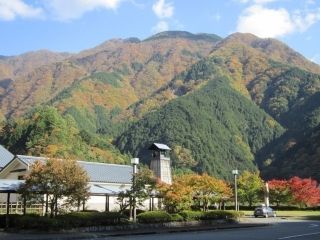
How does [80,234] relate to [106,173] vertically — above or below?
below

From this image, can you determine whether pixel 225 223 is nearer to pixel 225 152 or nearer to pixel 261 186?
pixel 261 186

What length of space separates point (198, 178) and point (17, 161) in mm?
16066

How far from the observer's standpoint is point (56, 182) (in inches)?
1096

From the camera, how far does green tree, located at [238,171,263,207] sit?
67.6 metres

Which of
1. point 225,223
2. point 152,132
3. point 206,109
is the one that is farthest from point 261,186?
point 206,109

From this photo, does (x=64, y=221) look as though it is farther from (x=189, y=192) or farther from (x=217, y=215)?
(x=217, y=215)

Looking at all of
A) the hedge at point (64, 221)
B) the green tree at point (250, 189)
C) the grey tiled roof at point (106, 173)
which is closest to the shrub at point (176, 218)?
the hedge at point (64, 221)

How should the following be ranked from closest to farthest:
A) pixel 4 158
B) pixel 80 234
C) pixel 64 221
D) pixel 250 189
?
pixel 80 234 → pixel 64 221 → pixel 4 158 → pixel 250 189

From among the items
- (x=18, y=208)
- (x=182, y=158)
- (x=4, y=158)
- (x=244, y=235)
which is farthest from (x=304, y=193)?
(x=182, y=158)

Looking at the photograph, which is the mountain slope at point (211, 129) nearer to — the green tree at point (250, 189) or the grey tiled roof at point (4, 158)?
the green tree at point (250, 189)

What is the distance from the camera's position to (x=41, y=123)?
8362 centimetres

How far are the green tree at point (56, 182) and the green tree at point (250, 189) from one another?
42.9 meters

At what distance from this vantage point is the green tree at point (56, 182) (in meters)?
27.7

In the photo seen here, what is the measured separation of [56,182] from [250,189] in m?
44.9
